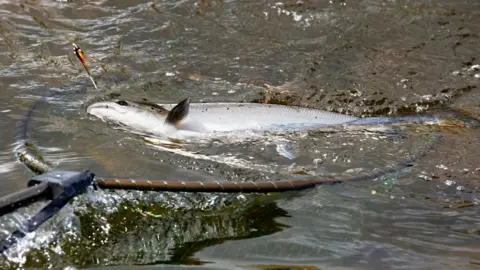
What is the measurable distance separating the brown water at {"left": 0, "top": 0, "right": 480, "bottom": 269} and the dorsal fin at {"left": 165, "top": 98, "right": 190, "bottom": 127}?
0.31m

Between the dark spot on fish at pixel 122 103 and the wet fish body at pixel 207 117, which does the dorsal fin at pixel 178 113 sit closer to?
the wet fish body at pixel 207 117

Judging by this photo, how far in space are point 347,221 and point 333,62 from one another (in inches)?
131

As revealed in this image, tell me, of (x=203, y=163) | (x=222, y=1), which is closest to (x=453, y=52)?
(x=222, y=1)

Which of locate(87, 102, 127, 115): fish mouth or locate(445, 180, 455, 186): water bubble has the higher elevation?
locate(87, 102, 127, 115): fish mouth

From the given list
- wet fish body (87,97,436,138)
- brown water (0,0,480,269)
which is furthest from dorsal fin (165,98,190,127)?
brown water (0,0,480,269)

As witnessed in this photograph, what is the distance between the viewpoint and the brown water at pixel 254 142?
2.79 metres

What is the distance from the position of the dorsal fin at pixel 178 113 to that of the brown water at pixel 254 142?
0.31 m

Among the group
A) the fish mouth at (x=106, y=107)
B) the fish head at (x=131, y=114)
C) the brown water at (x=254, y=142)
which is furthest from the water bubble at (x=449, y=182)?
the fish mouth at (x=106, y=107)

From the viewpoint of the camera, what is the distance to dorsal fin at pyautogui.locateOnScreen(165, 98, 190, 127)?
4406 mm

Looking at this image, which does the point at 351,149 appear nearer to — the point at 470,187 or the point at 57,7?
the point at 470,187

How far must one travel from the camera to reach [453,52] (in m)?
6.55

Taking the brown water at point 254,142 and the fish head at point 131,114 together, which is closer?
the brown water at point 254,142

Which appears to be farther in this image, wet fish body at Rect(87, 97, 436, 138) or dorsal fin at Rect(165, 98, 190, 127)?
wet fish body at Rect(87, 97, 436, 138)

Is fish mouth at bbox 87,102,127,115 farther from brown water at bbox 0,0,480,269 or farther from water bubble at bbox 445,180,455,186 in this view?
water bubble at bbox 445,180,455,186
